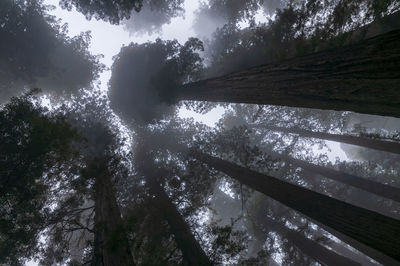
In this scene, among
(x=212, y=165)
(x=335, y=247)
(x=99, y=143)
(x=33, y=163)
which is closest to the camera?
(x=33, y=163)

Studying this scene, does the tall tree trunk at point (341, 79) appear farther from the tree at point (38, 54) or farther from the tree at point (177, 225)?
the tree at point (38, 54)

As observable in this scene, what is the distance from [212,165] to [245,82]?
5.76 m

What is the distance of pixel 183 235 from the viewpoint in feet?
32.9

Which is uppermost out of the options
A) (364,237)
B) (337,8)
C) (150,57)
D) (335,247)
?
(150,57)

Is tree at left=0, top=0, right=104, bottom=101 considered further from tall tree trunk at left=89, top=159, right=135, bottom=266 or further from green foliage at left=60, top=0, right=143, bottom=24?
tall tree trunk at left=89, top=159, right=135, bottom=266

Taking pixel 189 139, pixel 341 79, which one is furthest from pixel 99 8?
pixel 341 79

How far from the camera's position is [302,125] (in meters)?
24.8

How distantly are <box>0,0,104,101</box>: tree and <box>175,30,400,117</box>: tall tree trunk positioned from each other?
19.2m

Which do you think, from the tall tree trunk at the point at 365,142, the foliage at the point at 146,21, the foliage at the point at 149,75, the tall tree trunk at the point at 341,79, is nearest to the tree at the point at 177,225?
the tall tree trunk at the point at 341,79

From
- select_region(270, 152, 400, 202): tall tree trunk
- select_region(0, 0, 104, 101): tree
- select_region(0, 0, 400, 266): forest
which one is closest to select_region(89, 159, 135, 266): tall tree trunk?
select_region(0, 0, 400, 266): forest

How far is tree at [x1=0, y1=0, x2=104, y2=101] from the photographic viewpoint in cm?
1974

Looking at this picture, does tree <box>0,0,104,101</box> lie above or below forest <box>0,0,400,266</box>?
above

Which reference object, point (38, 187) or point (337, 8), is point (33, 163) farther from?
point (337, 8)

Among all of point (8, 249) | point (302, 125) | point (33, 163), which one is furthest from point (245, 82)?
point (302, 125)
